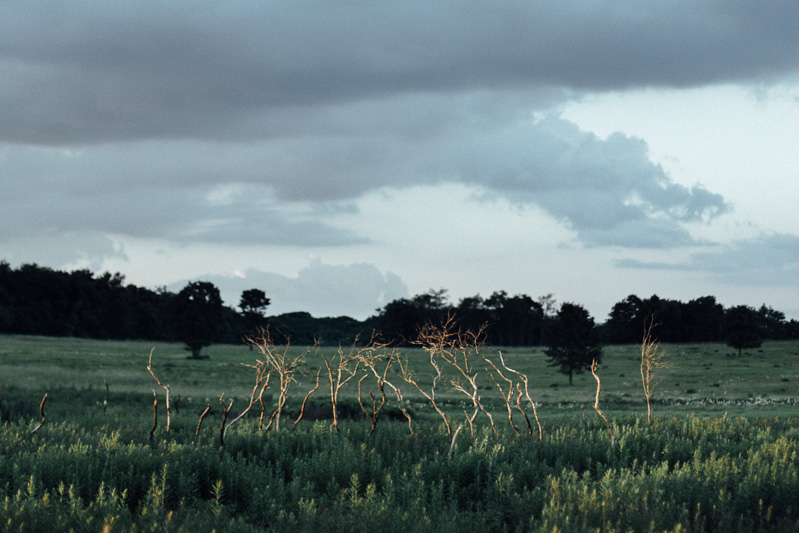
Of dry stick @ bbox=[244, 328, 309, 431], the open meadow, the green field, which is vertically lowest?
the green field

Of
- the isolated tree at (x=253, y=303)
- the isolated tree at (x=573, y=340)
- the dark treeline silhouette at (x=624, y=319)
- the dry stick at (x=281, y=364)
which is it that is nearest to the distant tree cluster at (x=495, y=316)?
the dark treeline silhouette at (x=624, y=319)

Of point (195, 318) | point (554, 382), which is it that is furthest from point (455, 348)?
point (195, 318)

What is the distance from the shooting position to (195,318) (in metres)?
69.8

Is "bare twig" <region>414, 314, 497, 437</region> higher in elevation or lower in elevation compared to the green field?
higher

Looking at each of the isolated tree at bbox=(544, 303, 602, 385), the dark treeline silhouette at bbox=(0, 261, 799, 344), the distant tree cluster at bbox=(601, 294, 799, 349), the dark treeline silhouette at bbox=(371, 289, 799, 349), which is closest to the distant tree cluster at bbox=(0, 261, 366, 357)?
the dark treeline silhouette at bbox=(0, 261, 799, 344)

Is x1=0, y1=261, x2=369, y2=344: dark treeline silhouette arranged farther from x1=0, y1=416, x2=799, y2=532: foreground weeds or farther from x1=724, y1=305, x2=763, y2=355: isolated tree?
Answer: x1=0, y1=416, x2=799, y2=532: foreground weeds

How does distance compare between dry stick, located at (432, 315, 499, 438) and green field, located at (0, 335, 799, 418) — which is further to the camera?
green field, located at (0, 335, 799, 418)

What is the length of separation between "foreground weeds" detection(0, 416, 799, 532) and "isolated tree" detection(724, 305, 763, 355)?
63585mm

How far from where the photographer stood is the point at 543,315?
126m

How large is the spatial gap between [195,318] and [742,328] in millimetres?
59275

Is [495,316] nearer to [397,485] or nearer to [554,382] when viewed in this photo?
[554,382]

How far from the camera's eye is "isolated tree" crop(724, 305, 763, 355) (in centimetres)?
7175

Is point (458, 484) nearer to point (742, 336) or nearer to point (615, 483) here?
point (615, 483)

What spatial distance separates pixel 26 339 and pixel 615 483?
87.0 meters
